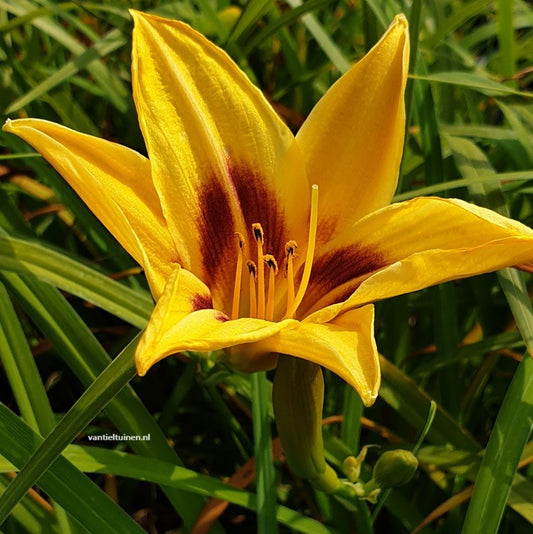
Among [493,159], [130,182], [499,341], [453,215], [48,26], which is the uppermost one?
[48,26]

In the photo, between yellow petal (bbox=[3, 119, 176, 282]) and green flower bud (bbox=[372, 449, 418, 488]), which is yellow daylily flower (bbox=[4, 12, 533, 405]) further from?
green flower bud (bbox=[372, 449, 418, 488])

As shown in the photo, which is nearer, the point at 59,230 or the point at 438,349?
the point at 438,349

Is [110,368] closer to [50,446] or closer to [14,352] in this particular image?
[50,446]

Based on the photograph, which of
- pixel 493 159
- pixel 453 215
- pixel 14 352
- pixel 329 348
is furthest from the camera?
pixel 493 159

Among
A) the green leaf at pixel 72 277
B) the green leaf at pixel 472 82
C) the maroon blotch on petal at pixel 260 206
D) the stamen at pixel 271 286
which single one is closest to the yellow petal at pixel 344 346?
the stamen at pixel 271 286

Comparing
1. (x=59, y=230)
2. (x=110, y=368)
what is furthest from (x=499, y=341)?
(x=59, y=230)

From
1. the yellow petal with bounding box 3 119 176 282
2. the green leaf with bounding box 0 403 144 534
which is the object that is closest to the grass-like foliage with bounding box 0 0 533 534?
the green leaf with bounding box 0 403 144 534

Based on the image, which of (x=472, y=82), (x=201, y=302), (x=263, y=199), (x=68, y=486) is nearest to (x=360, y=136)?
(x=263, y=199)

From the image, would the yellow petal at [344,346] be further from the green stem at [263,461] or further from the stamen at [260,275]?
the green stem at [263,461]
